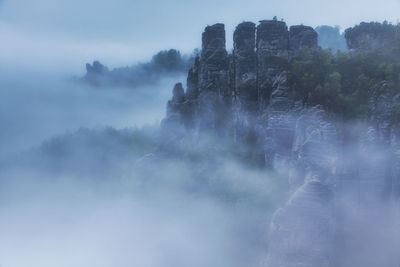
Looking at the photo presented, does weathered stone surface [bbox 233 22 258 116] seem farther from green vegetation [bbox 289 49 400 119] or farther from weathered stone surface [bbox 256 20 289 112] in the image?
green vegetation [bbox 289 49 400 119]

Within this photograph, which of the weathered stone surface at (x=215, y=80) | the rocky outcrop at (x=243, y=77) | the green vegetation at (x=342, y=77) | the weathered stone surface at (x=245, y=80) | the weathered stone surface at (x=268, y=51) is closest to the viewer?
the green vegetation at (x=342, y=77)

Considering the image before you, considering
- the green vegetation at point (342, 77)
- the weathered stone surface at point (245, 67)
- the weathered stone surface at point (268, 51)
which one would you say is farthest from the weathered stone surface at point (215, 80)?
the green vegetation at point (342, 77)

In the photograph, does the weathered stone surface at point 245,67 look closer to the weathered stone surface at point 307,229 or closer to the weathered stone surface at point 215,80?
the weathered stone surface at point 215,80

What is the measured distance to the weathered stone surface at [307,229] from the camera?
86.5ft

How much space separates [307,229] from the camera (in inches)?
1040

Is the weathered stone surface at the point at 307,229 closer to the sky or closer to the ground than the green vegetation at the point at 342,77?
closer to the ground

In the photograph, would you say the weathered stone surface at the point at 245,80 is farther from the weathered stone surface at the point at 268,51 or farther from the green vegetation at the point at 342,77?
the green vegetation at the point at 342,77

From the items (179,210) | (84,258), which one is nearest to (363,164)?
(179,210)

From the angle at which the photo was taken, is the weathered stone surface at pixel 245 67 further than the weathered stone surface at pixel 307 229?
Yes

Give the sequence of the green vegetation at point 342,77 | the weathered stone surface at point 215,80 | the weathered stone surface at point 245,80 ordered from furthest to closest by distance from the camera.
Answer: the weathered stone surface at point 215,80 → the weathered stone surface at point 245,80 → the green vegetation at point 342,77

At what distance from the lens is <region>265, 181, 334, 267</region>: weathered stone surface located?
86.5 feet

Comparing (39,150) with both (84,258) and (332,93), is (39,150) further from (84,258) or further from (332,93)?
(332,93)

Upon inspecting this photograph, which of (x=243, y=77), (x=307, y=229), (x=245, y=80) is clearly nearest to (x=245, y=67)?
(x=243, y=77)

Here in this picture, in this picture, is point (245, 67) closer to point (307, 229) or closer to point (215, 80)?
point (215, 80)
